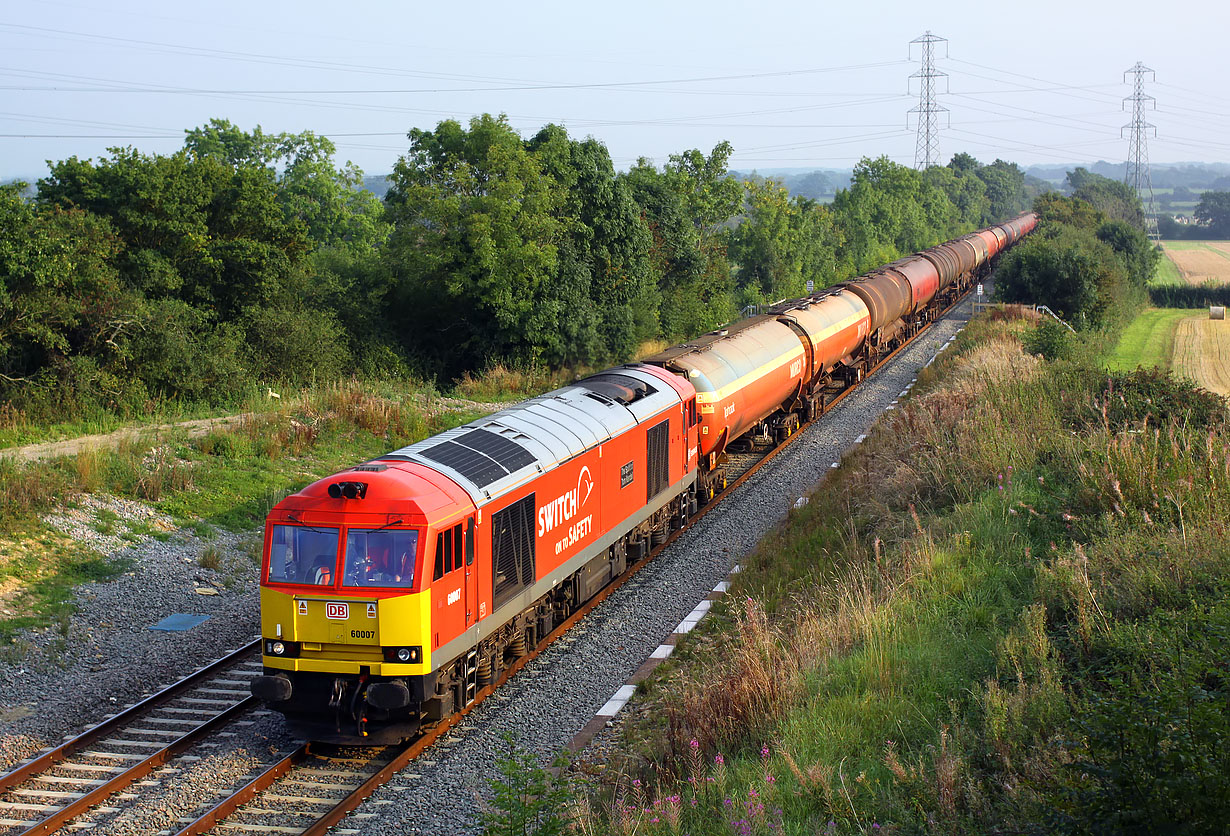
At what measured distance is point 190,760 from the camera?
10.9m

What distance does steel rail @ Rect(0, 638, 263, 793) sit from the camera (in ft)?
34.4

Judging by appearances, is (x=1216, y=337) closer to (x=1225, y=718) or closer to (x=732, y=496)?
(x=732, y=496)

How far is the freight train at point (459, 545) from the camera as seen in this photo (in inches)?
425

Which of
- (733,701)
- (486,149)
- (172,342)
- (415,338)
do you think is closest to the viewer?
(733,701)

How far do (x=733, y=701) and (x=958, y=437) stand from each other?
9833 mm

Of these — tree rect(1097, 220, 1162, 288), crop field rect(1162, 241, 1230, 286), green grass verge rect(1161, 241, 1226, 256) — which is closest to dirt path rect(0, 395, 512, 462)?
tree rect(1097, 220, 1162, 288)

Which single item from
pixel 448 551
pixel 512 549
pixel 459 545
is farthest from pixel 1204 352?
pixel 448 551

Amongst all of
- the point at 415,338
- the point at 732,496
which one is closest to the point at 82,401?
the point at 415,338

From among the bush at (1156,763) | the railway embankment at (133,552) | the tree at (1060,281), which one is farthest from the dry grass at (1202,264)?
the bush at (1156,763)

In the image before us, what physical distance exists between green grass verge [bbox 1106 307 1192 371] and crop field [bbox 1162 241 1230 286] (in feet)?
49.9

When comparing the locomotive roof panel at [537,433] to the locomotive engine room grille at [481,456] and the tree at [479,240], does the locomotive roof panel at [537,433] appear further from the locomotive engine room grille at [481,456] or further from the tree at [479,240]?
the tree at [479,240]

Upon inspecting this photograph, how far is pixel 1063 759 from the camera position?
7.09 metres

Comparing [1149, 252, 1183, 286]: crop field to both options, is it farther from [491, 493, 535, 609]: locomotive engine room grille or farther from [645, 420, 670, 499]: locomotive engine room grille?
[491, 493, 535, 609]: locomotive engine room grille

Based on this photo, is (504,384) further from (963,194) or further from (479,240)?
(963,194)
